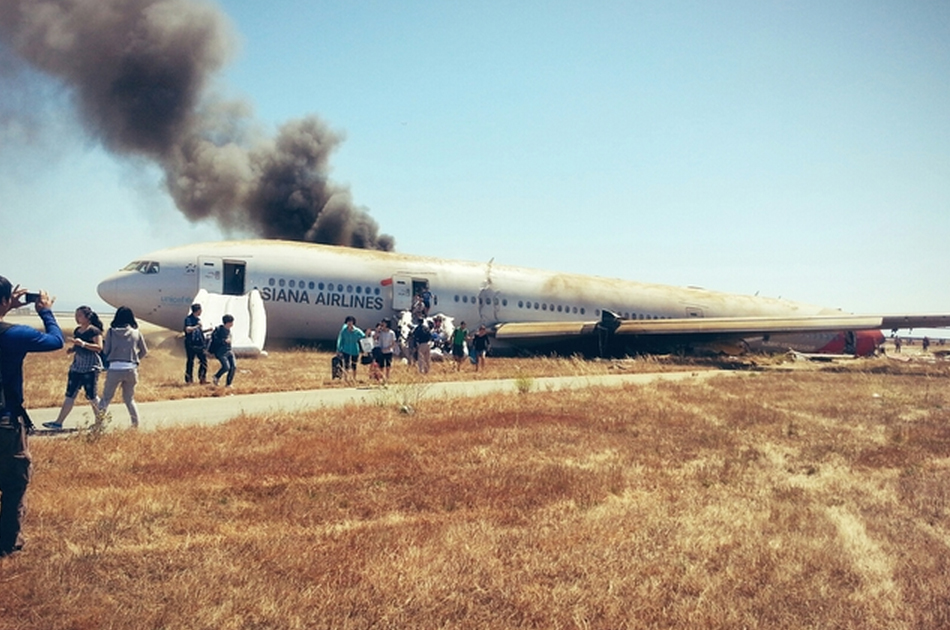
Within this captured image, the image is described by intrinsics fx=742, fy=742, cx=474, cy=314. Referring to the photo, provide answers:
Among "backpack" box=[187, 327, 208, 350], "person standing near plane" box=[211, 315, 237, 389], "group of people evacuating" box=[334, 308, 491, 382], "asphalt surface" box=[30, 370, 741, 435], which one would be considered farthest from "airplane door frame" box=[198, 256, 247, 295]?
"asphalt surface" box=[30, 370, 741, 435]

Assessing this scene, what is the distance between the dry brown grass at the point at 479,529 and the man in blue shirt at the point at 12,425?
0.83 ft

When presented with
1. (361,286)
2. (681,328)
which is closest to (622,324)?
(681,328)

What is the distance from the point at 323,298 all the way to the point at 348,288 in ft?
3.22

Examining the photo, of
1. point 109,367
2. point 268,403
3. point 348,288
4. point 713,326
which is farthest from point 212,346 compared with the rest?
point 713,326

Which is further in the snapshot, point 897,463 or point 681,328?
point 681,328

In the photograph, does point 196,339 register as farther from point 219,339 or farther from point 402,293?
point 402,293

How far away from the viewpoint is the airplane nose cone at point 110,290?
2495 cm

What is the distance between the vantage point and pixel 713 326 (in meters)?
27.9

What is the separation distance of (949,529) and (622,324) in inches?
850

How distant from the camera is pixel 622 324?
1113 inches

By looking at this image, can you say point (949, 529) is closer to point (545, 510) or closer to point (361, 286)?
point (545, 510)

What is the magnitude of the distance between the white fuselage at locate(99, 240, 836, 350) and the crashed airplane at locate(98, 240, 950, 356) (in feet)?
0.13

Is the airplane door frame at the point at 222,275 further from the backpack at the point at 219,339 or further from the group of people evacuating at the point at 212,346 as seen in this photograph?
the backpack at the point at 219,339

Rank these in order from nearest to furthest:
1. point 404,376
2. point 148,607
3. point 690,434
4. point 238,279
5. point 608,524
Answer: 1. point 148,607
2. point 608,524
3. point 690,434
4. point 404,376
5. point 238,279
